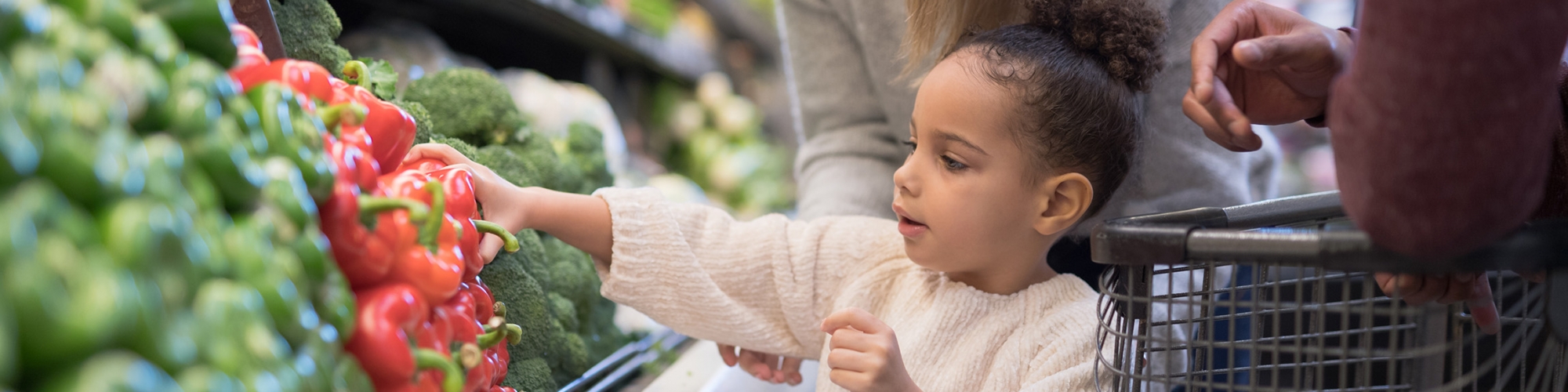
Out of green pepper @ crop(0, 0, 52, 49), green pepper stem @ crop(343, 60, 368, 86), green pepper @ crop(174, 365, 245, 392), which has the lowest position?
green pepper @ crop(174, 365, 245, 392)

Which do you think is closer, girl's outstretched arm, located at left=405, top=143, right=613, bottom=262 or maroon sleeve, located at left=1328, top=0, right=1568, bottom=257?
maroon sleeve, located at left=1328, top=0, right=1568, bottom=257

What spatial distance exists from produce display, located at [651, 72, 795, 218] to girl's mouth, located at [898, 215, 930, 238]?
1.68 metres

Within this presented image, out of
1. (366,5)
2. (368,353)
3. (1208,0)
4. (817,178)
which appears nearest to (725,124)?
(366,5)

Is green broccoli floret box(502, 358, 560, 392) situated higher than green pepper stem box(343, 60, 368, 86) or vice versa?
green pepper stem box(343, 60, 368, 86)

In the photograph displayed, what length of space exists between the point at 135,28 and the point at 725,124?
255 cm

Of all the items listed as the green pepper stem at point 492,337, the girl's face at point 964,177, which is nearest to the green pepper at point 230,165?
the green pepper stem at point 492,337

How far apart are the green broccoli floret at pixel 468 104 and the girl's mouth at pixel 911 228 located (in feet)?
1.71

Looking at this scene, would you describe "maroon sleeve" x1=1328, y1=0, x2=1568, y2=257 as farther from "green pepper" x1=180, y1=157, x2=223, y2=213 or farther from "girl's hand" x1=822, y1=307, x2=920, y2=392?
"green pepper" x1=180, y1=157, x2=223, y2=213

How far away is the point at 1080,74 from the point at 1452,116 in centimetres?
52

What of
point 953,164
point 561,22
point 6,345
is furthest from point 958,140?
point 561,22

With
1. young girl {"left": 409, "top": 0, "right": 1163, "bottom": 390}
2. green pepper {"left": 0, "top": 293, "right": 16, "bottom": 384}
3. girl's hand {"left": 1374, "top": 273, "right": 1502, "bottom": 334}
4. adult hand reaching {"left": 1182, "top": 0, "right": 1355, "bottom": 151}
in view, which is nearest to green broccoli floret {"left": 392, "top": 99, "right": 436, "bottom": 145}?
young girl {"left": 409, "top": 0, "right": 1163, "bottom": 390}

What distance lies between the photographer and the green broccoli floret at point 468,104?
1.14m

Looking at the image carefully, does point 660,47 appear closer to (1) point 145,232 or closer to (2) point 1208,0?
(2) point 1208,0

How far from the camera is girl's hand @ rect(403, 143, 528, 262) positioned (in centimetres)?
78
